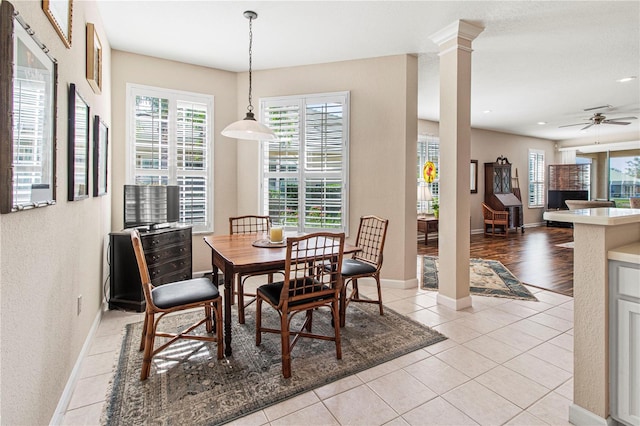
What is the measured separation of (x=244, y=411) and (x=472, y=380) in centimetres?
144

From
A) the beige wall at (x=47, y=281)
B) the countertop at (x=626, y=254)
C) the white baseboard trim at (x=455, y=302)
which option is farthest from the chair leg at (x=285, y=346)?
the white baseboard trim at (x=455, y=302)

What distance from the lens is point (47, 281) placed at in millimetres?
1557

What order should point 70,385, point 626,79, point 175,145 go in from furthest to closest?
point 626,79 → point 175,145 → point 70,385

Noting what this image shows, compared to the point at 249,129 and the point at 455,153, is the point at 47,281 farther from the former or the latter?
the point at 455,153

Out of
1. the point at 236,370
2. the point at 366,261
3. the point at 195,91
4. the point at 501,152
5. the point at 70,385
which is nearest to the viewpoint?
the point at 70,385

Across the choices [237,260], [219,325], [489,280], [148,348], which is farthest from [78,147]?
[489,280]

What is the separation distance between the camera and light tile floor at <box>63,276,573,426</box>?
1.76 meters

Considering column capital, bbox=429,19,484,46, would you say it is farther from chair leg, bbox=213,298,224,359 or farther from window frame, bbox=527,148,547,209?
window frame, bbox=527,148,547,209

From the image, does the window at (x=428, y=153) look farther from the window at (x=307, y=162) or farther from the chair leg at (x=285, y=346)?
the chair leg at (x=285, y=346)

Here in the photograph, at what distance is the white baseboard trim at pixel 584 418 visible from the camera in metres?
1.60

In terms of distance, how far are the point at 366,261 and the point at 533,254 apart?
445 centimetres

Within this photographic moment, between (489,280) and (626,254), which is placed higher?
(626,254)

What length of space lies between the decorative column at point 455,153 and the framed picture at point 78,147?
3163 millimetres

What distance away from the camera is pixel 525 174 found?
9.78 meters
